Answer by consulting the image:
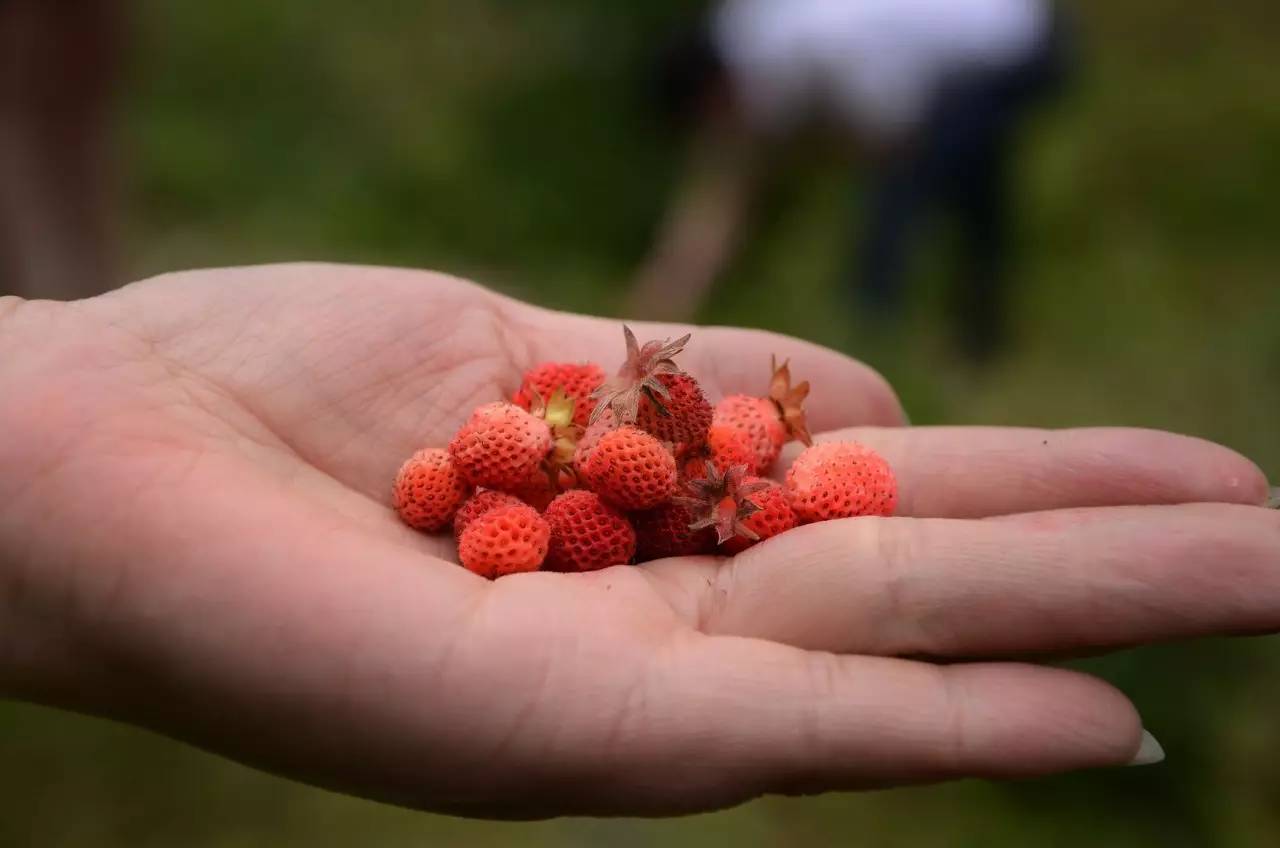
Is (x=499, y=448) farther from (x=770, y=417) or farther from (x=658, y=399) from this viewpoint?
(x=770, y=417)

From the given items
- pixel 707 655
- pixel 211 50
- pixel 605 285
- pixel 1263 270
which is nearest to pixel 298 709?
pixel 707 655

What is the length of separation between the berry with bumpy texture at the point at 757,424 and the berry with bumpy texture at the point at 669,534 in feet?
0.57

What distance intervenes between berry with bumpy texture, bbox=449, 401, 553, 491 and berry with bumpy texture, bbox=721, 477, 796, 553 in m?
0.31

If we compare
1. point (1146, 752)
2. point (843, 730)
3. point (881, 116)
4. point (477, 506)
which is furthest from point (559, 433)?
point (881, 116)

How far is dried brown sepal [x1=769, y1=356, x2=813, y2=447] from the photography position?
6.21 feet

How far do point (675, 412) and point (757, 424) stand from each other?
180 millimetres

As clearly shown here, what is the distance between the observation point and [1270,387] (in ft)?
13.6

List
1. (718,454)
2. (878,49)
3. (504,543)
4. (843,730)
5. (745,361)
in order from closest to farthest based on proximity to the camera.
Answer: (843,730) < (504,543) < (718,454) < (745,361) < (878,49)

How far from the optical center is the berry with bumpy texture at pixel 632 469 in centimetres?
161

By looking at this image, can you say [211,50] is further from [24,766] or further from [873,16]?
[24,766]

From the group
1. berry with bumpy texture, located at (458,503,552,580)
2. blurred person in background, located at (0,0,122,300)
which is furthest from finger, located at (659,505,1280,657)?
blurred person in background, located at (0,0,122,300)

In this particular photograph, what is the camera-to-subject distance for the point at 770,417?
6.11 feet

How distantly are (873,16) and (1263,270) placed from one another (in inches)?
84.5

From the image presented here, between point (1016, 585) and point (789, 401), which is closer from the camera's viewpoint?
point (1016, 585)
